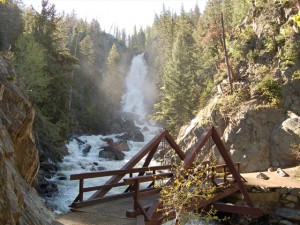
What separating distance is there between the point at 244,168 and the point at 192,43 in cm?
2482

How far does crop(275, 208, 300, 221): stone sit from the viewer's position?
13.8m

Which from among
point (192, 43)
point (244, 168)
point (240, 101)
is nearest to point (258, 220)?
Answer: point (244, 168)

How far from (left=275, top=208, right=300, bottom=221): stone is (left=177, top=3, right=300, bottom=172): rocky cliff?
5508 millimetres

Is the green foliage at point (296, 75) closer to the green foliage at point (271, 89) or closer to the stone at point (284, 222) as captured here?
the green foliage at point (271, 89)

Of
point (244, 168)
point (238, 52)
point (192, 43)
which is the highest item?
point (192, 43)

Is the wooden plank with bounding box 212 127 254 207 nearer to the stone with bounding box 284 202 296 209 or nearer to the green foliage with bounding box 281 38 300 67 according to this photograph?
the stone with bounding box 284 202 296 209

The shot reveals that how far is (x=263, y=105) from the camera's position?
21.5 meters

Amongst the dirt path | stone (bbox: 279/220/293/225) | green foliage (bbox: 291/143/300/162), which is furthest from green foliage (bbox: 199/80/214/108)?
stone (bbox: 279/220/293/225)

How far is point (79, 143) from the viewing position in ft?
112

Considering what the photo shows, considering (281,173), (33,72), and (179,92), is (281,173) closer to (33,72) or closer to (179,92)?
(179,92)

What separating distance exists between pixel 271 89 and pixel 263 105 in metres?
1.46

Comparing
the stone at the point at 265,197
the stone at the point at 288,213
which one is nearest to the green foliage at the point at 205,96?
the stone at the point at 265,197

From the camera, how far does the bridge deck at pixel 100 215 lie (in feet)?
25.2

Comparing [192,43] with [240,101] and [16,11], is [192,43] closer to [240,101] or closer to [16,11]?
[240,101]
